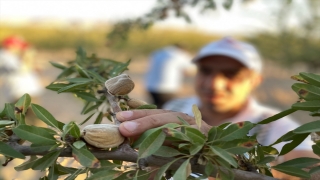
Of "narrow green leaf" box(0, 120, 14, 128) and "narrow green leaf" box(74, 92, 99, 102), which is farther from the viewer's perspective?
"narrow green leaf" box(74, 92, 99, 102)

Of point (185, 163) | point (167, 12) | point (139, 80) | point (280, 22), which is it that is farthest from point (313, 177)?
point (139, 80)

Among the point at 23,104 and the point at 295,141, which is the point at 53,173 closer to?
the point at 23,104

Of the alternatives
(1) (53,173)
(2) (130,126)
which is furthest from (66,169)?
(2) (130,126)

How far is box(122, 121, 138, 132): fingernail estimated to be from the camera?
2.16 ft

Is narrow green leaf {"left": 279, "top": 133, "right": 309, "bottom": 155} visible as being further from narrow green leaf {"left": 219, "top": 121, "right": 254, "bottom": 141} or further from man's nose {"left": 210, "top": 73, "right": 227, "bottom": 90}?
man's nose {"left": 210, "top": 73, "right": 227, "bottom": 90}

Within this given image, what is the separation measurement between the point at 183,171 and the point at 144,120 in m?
0.13

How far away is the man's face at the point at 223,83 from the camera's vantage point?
2.63 m

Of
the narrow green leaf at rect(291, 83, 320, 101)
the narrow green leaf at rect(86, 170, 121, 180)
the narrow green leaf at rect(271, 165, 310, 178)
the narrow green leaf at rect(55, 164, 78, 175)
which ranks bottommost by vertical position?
the narrow green leaf at rect(55, 164, 78, 175)

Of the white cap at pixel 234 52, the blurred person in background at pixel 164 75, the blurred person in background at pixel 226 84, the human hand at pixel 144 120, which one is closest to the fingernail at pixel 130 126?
the human hand at pixel 144 120

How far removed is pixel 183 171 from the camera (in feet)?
1.92

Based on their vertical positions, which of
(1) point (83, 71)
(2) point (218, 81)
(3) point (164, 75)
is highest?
(3) point (164, 75)


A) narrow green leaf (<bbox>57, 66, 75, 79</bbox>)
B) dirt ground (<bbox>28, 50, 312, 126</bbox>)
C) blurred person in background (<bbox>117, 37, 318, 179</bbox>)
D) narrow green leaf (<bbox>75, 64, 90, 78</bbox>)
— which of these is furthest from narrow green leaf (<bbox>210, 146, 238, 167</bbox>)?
dirt ground (<bbox>28, 50, 312, 126</bbox>)

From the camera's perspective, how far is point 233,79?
106 inches

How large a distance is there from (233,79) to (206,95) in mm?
196
